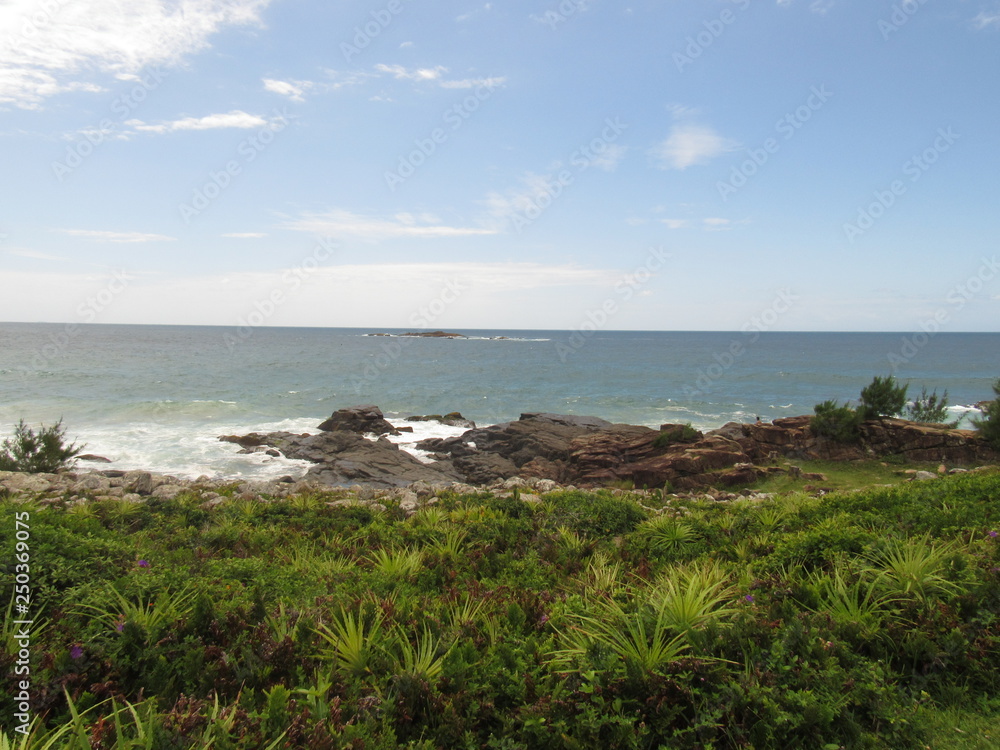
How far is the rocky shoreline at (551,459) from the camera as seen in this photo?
15633 mm

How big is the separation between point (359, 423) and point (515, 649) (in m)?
30.8

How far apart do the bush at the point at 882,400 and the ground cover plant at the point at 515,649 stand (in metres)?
18.4

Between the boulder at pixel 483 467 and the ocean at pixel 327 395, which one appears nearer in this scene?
the boulder at pixel 483 467

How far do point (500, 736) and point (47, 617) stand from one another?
3.84m

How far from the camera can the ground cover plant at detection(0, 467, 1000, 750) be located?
3.36 m

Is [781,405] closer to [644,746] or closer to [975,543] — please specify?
[975,543]

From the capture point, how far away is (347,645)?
4066mm

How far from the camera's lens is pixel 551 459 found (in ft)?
86.7

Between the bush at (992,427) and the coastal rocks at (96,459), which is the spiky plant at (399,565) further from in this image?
the coastal rocks at (96,459)

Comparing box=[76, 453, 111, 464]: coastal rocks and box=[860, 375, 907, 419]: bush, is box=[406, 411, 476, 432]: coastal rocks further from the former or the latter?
box=[860, 375, 907, 419]: bush

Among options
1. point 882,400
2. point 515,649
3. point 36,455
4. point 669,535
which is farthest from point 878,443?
point 36,455

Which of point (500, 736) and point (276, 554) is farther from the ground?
point (500, 736)

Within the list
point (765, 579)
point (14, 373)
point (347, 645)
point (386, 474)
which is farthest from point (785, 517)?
point (14, 373)

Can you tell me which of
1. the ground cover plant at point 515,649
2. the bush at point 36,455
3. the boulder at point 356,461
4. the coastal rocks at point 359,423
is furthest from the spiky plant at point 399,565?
the coastal rocks at point 359,423
